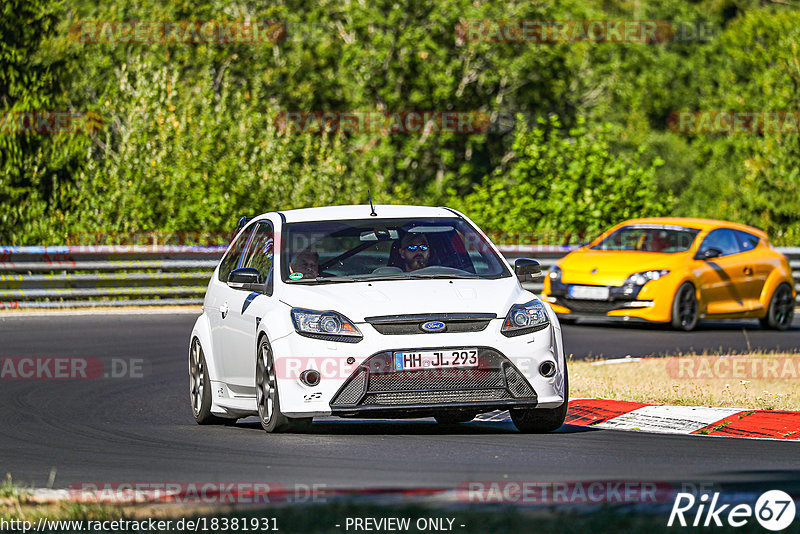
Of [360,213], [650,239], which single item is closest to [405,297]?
[360,213]

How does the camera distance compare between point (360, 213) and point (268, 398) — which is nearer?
point (268, 398)

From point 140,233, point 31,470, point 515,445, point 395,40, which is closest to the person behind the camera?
point 31,470

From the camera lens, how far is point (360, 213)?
1105 cm

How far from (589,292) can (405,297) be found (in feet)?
36.7

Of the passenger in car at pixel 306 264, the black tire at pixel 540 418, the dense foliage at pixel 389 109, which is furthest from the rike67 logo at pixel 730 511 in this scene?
the dense foliage at pixel 389 109

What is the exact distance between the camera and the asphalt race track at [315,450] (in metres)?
7.95

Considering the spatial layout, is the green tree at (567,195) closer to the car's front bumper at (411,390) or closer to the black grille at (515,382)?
the black grille at (515,382)

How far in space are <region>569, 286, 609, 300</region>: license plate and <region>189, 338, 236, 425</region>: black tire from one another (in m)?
9.65

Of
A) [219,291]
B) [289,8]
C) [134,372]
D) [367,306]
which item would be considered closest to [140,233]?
[134,372]

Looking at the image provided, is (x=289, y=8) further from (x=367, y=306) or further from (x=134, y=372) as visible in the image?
(x=367, y=306)

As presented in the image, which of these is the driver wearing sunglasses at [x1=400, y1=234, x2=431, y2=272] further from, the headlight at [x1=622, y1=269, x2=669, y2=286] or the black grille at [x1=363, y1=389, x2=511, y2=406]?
the headlight at [x1=622, y1=269, x2=669, y2=286]

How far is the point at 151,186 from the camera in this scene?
2822 cm

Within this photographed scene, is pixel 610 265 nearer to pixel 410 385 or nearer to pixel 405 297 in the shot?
pixel 405 297

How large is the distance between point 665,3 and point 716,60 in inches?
186
